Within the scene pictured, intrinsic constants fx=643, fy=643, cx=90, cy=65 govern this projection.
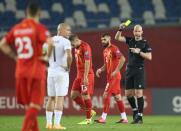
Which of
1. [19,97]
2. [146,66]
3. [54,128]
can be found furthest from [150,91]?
[19,97]

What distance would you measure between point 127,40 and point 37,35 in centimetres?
610

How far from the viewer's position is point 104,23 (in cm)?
2377

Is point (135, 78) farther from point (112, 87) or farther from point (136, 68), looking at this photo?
point (112, 87)

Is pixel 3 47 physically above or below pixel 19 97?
above

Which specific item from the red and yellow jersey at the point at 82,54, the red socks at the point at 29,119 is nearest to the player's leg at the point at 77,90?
the red and yellow jersey at the point at 82,54

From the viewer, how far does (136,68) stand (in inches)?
611

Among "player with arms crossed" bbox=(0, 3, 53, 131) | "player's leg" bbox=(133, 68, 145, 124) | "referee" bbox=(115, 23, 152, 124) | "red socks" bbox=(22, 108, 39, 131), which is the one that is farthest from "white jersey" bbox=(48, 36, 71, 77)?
"red socks" bbox=(22, 108, 39, 131)

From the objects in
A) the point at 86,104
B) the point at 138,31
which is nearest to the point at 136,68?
the point at 138,31

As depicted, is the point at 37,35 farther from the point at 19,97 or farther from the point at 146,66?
the point at 146,66

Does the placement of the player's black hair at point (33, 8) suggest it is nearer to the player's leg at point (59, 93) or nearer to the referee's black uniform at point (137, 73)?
the player's leg at point (59, 93)

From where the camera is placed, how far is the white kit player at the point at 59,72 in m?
13.1

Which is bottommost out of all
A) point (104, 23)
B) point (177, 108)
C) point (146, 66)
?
point (177, 108)

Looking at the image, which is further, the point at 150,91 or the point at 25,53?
the point at 150,91

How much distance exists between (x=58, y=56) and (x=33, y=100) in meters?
3.64
